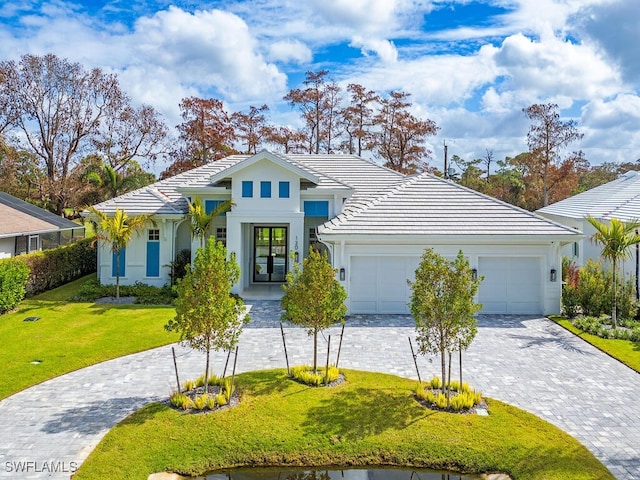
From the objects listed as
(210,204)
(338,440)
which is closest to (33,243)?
(210,204)

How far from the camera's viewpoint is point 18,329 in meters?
14.0

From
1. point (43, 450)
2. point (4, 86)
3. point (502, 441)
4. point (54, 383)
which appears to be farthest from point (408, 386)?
point (4, 86)

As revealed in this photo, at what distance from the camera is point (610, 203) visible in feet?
78.3

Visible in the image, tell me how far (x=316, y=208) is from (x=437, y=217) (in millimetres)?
4936

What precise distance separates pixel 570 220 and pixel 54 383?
2403 cm

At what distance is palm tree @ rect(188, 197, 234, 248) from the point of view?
18.4m

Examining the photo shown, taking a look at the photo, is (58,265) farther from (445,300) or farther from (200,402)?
(445,300)

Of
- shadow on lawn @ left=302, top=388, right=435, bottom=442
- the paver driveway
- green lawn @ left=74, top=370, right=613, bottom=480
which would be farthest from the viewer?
shadow on lawn @ left=302, top=388, right=435, bottom=442

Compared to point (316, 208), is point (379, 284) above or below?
below

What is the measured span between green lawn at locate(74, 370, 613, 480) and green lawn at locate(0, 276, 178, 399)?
11.9 ft

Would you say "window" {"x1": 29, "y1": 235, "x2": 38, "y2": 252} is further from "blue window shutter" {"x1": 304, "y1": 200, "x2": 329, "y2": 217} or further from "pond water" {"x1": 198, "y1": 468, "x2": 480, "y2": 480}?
"pond water" {"x1": 198, "y1": 468, "x2": 480, "y2": 480}

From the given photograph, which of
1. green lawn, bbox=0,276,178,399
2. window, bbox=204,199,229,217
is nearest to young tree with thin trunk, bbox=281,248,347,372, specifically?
green lawn, bbox=0,276,178,399

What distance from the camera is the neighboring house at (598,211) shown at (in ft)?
66.4

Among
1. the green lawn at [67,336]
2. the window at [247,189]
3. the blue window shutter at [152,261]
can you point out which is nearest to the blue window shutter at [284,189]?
the window at [247,189]
